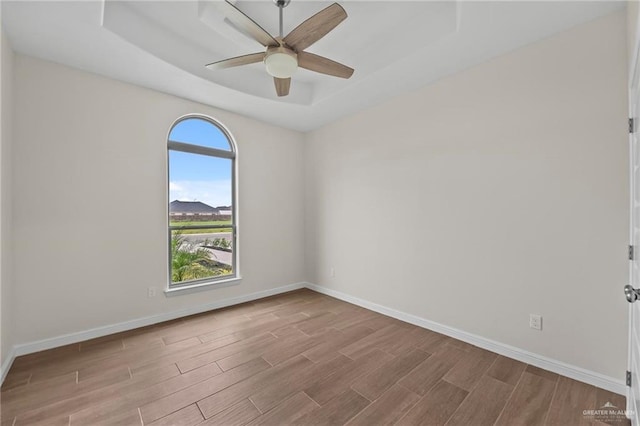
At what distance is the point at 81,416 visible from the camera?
5.49ft

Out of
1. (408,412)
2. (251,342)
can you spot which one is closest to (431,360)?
(408,412)

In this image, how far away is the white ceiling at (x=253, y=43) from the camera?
197 cm

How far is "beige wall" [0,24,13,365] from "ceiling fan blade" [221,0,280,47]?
189cm

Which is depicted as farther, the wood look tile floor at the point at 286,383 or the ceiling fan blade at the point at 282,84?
the ceiling fan blade at the point at 282,84

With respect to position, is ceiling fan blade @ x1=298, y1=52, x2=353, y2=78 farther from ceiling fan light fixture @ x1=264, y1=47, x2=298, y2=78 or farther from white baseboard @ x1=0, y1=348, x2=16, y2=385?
white baseboard @ x1=0, y1=348, x2=16, y2=385

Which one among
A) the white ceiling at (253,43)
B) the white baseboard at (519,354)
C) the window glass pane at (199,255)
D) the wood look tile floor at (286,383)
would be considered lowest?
the wood look tile floor at (286,383)

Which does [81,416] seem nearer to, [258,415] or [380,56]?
[258,415]

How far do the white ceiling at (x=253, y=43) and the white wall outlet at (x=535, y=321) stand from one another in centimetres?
233

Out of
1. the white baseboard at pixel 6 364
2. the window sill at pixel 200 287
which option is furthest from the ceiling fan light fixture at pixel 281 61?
the white baseboard at pixel 6 364

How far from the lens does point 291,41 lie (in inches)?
75.9

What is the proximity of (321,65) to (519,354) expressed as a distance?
9.88 ft

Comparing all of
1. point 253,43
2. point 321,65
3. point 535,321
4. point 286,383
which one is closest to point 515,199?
point 535,321

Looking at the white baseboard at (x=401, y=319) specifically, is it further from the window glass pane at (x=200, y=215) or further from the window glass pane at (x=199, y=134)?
the window glass pane at (x=199, y=134)

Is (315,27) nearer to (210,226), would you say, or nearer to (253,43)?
(253,43)
